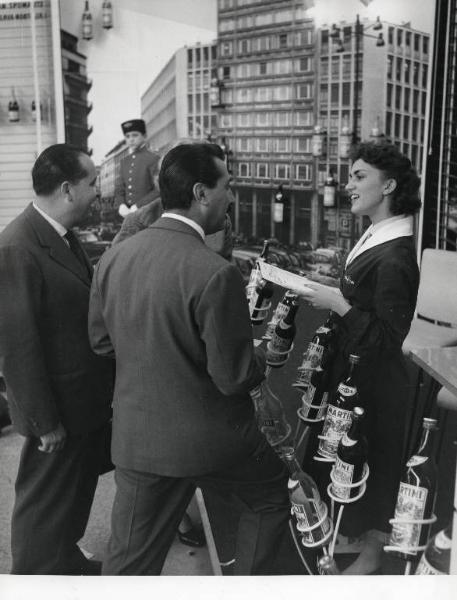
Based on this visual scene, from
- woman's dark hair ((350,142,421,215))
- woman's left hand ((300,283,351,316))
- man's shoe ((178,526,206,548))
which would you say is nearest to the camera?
woman's left hand ((300,283,351,316))

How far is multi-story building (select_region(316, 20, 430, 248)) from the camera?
14.4ft

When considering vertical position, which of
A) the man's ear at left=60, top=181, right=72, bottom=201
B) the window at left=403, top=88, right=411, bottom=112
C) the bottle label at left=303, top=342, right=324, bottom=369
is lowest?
the bottle label at left=303, top=342, right=324, bottom=369

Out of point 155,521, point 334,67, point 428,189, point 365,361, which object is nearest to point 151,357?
point 155,521

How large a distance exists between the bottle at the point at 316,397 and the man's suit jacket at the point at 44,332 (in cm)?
64

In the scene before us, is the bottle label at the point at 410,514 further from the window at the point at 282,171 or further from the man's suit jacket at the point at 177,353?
the window at the point at 282,171

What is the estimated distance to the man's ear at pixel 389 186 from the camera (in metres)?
2.04

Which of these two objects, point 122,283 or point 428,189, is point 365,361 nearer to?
point 122,283

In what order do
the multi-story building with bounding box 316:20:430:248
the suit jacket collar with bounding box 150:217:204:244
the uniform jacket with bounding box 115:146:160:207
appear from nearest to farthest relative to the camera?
1. the suit jacket collar with bounding box 150:217:204:244
2. the multi-story building with bounding box 316:20:430:248
3. the uniform jacket with bounding box 115:146:160:207

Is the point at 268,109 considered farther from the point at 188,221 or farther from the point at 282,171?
the point at 188,221

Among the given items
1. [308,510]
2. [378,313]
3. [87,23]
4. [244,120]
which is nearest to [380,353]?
[378,313]

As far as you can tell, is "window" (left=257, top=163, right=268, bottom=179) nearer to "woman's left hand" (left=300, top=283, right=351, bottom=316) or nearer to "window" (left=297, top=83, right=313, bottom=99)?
"window" (left=297, top=83, right=313, bottom=99)

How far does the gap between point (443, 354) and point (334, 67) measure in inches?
136

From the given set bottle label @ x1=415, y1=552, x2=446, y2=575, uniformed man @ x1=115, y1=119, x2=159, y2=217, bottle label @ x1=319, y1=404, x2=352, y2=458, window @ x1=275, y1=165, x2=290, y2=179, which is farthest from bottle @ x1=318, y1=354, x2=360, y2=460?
window @ x1=275, y1=165, x2=290, y2=179

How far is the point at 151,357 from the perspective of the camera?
1.59 metres
